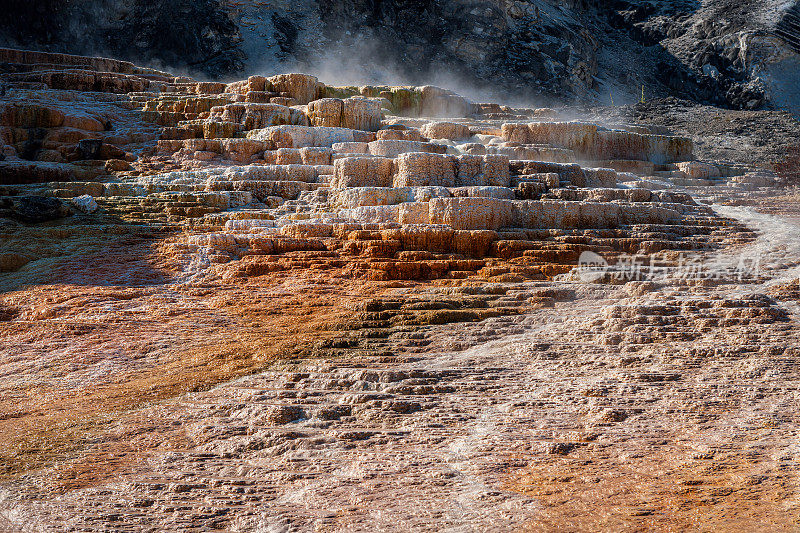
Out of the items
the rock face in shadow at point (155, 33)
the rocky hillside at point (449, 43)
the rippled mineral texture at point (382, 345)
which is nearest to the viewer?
the rippled mineral texture at point (382, 345)

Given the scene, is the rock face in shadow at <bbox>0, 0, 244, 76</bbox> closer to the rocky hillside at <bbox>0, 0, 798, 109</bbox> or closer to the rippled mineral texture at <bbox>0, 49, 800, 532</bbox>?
the rocky hillside at <bbox>0, 0, 798, 109</bbox>

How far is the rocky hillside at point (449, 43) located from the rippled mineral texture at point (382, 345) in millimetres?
14718

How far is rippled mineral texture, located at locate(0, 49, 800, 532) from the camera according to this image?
432 centimetres

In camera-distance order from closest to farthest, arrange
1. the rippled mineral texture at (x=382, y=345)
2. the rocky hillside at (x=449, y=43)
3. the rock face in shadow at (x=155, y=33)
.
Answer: the rippled mineral texture at (x=382, y=345) → the rock face in shadow at (x=155, y=33) → the rocky hillside at (x=449, y=43)

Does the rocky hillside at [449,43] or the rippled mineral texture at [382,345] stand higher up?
the rocky hillside at [449,43]

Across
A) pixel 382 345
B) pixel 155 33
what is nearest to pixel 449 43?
pixel 155 33

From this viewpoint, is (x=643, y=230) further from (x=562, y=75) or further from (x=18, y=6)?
(x=18, y=6)

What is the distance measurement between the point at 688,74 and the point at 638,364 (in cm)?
2724

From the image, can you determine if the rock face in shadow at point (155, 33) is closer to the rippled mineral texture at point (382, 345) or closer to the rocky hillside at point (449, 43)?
the rocky hillside at point (449, 43)

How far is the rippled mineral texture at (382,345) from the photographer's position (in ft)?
14.2

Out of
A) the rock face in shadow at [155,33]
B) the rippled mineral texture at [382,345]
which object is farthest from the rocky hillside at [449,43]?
the rippled mineral texture at [382,345]

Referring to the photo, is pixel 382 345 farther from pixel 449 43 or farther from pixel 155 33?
pixel 449 43

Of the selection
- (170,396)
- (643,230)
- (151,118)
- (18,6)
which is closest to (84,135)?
(151,118)

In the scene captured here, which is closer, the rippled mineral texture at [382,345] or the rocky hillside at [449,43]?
the rippled mineral texture at [382,345]
